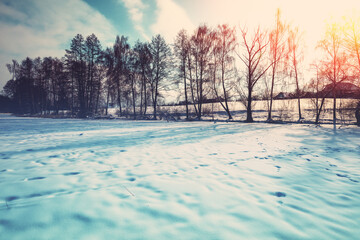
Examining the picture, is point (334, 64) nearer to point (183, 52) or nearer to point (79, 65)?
point (183, 52)

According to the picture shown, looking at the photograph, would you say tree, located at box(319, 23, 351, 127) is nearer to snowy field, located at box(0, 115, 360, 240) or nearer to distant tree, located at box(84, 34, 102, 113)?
snowy field, located at box(0, 115, 360, 240)

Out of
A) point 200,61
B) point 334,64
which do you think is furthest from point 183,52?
point 334,64

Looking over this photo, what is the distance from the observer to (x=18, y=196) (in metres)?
2.05

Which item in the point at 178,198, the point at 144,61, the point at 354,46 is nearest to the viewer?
the point at 178,198

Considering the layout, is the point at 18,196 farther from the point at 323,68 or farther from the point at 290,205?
the point at 323,68

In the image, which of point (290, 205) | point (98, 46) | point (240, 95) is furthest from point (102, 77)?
point (290, 205)

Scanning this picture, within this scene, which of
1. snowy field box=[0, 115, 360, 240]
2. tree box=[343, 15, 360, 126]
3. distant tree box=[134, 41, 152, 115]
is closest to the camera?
snowy field box=[0, 115, 360, 240]

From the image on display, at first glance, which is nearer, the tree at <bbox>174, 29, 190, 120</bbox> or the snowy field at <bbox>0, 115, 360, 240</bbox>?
the snowy field at <bbox>0, 115, 360, 240</bbox>

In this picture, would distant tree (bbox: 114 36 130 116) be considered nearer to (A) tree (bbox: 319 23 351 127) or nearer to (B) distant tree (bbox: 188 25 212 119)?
(B) distant tree (bbox: 188 25 212 119)

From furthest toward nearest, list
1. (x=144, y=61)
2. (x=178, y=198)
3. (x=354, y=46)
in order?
(x=144, y=61)
(x=354, y=46)
(x=178, y=198)

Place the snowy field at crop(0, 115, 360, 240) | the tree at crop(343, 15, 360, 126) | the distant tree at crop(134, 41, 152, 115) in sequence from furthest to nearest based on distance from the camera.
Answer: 1. the distant tree at crop(134, 41, 152, 115)
2. the tree at crop(343, 15, 360, 126)
3. the snowy field at crop(0, 115, 360, 240)

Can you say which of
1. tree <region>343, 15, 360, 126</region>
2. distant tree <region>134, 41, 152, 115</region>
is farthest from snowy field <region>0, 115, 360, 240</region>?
distant tree <region>134, 41, 152, 115</region>

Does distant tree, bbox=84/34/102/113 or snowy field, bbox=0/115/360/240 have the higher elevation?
distant tree, bbox=84/34/102/113

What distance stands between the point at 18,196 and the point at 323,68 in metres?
19.8
